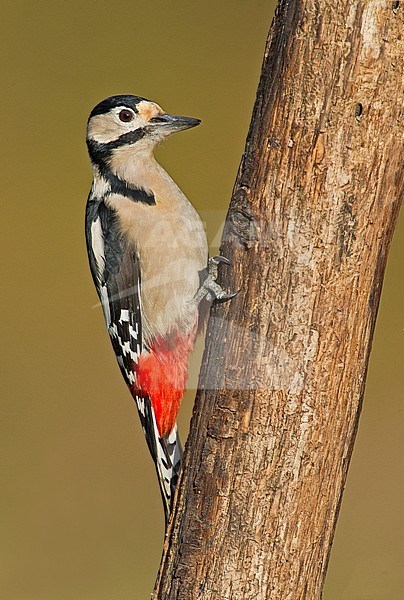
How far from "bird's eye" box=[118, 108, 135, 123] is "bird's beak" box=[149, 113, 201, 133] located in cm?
5

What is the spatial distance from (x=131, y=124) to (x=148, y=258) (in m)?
0.33

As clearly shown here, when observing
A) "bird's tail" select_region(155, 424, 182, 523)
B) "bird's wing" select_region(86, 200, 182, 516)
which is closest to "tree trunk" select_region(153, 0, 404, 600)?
"bird's tail" select_region(155, 424, 182, 523)

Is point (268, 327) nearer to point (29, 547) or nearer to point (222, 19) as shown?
point (29, 547)

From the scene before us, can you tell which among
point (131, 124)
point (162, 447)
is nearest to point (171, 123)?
point (131, 124)

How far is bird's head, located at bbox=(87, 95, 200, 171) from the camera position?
74.5 inches

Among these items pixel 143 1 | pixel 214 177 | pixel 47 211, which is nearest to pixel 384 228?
pixel 214 177

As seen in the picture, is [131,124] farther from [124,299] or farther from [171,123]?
[124,299]

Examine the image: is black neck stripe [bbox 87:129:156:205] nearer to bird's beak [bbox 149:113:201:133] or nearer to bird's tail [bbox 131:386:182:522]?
bird's beak [bbox 149:113:201:133]

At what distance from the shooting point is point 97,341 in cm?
347

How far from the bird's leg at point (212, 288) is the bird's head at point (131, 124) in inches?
14.6

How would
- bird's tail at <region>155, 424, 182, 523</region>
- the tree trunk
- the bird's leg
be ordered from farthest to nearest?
bird's tail at <region>155, 424, 182, 523</region> < the bird's leg < the tree trunk

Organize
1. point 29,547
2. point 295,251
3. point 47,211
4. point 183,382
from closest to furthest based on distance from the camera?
point 295,251, point 183,382, point 29,547, point 47,211

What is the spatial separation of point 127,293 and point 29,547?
1850mm

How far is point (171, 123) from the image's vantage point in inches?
74.0
